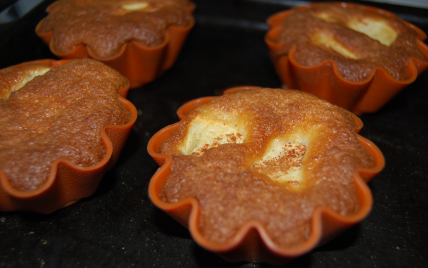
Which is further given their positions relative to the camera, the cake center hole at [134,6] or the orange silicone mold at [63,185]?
the cake center hole at [134,6]

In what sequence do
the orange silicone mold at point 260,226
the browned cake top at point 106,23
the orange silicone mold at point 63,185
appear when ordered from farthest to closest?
the browned cake top at point 106,23, the orange silicone mold at point 63,185, the orange silicone mold at point 260,226

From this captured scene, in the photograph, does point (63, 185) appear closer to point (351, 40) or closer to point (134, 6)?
point (134, 6)

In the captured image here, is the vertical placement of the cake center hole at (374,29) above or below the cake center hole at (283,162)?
above

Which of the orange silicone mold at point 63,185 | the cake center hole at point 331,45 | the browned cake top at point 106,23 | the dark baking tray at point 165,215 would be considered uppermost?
the browned cake top at point 106,23

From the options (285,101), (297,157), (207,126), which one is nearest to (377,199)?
(297,157)

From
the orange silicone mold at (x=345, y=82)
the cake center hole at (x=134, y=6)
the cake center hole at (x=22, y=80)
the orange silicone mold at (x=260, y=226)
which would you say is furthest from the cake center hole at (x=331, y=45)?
the cake center hole at (x=22, y=80)

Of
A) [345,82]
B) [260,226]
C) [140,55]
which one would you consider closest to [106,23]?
[140,55]

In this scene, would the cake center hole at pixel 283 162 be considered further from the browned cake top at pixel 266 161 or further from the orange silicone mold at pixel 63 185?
the orange silicone mold at pixel 63 185

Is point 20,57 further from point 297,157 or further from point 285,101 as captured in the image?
point 297,157
